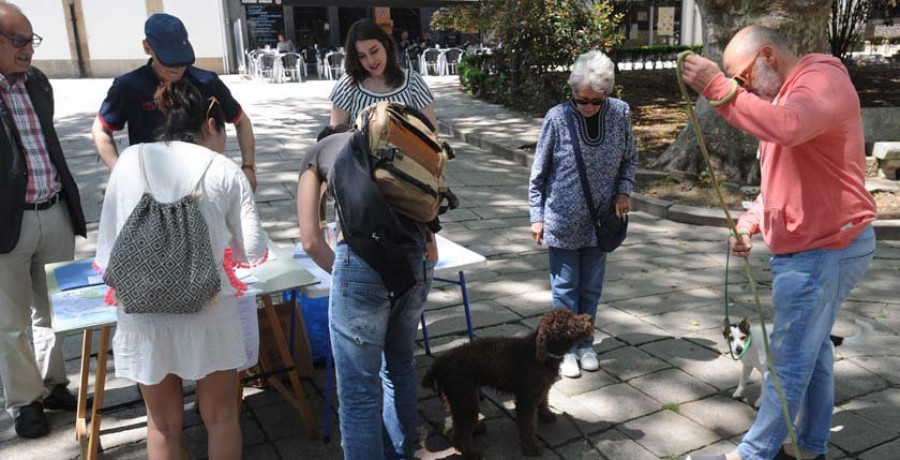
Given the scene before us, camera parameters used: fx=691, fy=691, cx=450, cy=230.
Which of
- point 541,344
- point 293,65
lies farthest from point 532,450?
point 293,65

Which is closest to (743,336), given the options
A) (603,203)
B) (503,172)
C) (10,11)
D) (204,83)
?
(603,203)

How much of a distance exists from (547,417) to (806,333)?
46.6 inches

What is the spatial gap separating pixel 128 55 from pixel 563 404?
75.1 ft

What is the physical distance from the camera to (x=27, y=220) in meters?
3.00

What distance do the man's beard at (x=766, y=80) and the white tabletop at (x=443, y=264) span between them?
144cm

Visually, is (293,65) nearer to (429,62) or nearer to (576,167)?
(429,62)

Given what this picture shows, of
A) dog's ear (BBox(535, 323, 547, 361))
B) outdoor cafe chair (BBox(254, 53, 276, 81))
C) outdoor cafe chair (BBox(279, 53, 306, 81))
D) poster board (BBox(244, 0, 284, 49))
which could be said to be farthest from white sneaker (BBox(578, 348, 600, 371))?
poster board (BBox(244, 0, 284, 49))

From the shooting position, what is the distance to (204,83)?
3279mm

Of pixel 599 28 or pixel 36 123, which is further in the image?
pixel 599 28

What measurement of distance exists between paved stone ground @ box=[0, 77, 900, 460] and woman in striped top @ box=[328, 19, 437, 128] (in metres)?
1.38

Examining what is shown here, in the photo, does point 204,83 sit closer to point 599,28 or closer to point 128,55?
point 599,28

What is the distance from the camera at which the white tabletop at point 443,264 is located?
298 centimetres

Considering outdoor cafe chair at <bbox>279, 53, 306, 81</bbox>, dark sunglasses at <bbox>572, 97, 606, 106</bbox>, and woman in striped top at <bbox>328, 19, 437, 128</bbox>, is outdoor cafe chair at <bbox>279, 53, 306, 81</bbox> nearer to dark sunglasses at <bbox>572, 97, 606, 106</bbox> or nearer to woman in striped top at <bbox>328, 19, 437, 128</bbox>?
woman in striped top at <bbox>328, 19, 437, 128</bbox>

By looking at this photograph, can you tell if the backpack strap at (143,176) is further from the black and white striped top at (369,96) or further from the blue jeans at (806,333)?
the blue jeans at (806,333)
